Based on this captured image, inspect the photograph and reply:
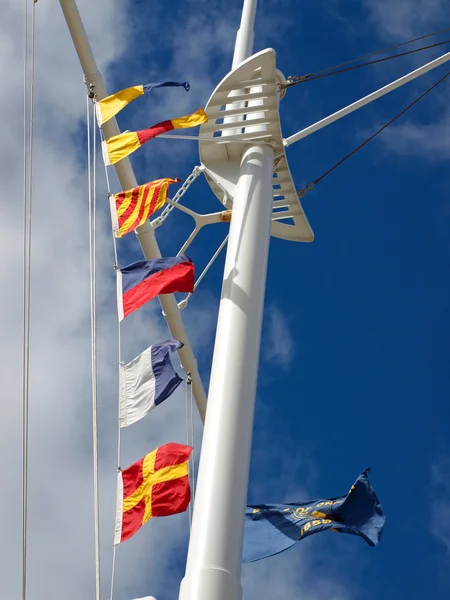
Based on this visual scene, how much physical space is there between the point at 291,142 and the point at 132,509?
5940 mm

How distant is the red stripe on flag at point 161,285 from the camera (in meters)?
13.3

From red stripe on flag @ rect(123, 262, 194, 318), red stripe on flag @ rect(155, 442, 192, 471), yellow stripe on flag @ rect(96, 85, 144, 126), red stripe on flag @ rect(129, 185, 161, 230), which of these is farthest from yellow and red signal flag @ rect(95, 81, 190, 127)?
red stripe on flag @ rect(155, 442, 192, 471)

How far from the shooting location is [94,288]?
527 inches

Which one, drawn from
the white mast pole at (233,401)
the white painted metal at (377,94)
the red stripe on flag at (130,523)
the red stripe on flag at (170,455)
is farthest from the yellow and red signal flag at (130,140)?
the red stripe on flag at (130,523)

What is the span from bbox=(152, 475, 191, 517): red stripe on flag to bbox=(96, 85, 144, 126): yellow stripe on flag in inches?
253

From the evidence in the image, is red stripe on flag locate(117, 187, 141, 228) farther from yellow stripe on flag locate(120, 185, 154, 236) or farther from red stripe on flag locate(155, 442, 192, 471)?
red stripe on flag locate(155, 442, 192, 471)

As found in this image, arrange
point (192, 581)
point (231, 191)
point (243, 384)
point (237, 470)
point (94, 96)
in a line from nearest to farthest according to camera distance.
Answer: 1. point (192, 581)
2. point (237, 470)
3. point (243, 384)
4. point (231, 191)
5. point (94, 96)

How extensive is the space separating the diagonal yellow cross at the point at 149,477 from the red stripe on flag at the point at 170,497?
0.21 ft

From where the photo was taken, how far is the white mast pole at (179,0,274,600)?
796 centimetres

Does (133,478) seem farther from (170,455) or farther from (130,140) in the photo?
(130,140)

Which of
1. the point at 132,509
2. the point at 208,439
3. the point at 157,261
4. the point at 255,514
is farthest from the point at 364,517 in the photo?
the point at 208,439

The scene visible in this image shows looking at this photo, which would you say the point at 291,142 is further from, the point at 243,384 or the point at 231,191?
the point at 243,384

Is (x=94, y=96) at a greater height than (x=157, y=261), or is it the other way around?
(x=94, y=96)

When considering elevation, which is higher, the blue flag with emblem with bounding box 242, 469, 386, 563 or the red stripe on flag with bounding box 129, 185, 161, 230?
the red stripe on flag with bounding box 129, 185, 161, 230
